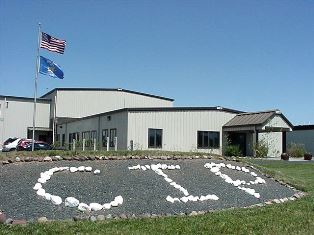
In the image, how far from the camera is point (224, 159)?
53.4 ft

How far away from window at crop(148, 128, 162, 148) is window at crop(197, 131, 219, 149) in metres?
3.74

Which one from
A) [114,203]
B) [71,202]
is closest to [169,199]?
[114,203]

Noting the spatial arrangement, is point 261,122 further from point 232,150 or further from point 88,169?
point 88,169

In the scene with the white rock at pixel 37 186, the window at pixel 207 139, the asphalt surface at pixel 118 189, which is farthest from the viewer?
the window at pixel 207 139

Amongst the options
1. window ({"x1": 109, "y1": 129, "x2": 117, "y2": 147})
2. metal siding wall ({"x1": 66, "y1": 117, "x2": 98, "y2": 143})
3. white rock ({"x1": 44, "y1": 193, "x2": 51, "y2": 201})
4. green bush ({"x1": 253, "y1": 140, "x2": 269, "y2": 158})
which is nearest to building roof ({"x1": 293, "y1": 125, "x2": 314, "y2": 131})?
green bush ({"x1": 253, "y1": 140, "x2": 269, "y2": 158})

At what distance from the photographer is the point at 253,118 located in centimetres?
3822

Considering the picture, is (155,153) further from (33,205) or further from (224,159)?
(33,205)

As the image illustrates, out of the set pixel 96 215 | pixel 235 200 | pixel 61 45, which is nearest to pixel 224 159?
pixel 235 200

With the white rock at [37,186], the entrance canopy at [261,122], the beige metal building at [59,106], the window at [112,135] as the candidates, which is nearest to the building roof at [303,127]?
the entrance canopy at [261,122]

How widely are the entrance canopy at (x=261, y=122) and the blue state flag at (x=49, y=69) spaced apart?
66.1 feet

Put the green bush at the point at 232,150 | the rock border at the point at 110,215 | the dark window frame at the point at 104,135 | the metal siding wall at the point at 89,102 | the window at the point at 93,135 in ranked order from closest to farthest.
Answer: the rock border at the point at 110,215
the green bush at the point at 232,150
the dark window frame at the point at 104,135
the window at the point at 93,135
the metal siding wall at the point at 89,102

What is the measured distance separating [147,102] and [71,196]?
4576 cm

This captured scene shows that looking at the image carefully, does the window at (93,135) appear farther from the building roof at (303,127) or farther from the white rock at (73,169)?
the white rock at (73,169)

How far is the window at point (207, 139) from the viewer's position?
1486 inches
